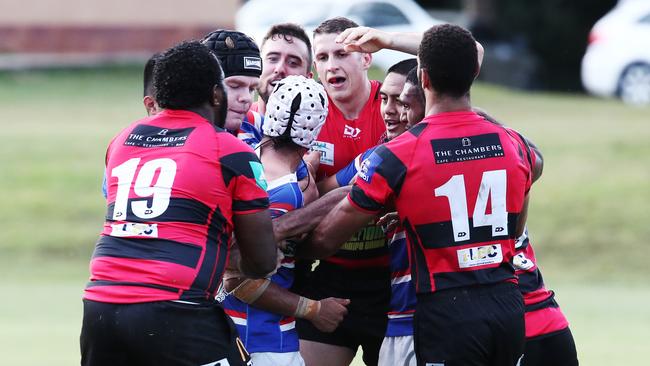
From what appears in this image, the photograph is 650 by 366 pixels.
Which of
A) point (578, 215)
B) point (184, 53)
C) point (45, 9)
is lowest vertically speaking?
point (578, 215)

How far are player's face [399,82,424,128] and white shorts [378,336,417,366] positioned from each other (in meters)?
1.19

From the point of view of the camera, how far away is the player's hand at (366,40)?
611 centimetres

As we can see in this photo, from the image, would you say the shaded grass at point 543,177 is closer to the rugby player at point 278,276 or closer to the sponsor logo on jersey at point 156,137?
the rugby player at point 278,276

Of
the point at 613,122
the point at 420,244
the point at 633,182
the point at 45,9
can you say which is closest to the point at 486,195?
the point at 420,244

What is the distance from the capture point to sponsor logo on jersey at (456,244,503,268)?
5480mm

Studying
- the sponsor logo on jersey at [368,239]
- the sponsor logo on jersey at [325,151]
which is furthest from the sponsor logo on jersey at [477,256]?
the sponsor logo on jersey at [325,151]

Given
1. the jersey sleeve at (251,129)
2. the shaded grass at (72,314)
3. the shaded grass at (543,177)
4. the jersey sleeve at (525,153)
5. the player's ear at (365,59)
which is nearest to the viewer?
the jersey sleeve at (525,153)

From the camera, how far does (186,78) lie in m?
5.41

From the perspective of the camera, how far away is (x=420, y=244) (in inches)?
218

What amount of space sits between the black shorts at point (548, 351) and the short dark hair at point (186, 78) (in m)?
2.21

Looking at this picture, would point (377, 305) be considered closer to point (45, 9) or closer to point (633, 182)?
point (633, 182)

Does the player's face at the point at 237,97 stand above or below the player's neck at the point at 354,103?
above

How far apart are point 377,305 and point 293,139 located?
1.35 m

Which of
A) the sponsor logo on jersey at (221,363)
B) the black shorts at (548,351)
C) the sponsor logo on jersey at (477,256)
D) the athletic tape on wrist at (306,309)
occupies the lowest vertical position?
the black shorts at (548,351)
